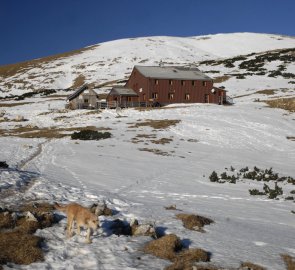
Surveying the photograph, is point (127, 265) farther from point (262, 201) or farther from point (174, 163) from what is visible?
point (174, 163)

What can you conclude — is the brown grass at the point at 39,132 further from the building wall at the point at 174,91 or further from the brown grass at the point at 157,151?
the building wall at the point at 174,91

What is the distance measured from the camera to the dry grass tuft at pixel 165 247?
9.47m

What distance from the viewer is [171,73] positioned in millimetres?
75125

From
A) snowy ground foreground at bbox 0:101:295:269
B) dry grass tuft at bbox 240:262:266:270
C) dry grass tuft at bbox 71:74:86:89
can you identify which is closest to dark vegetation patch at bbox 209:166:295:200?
snowy ground foreground at bbox 0:101:295:269

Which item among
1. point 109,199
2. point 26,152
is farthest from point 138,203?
point 26,152

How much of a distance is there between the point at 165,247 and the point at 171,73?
221 feet

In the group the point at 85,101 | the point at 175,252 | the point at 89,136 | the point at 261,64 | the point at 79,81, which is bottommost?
the point at 175,252

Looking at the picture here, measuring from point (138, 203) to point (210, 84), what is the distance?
62.9 meters

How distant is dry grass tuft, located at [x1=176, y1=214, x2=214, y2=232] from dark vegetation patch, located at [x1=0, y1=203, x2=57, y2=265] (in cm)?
431

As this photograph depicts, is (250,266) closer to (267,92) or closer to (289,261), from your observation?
(289,261)

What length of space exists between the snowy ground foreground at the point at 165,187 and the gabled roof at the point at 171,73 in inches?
1115

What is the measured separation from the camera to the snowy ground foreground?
9820 millimetres

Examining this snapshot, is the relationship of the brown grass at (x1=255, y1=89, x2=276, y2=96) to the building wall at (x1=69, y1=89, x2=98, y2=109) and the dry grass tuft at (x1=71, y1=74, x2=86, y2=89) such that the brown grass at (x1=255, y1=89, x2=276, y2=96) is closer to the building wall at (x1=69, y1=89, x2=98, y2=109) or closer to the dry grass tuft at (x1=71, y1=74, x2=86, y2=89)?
the building wall at (x1=69, y1=89, x2=98, y2=109)

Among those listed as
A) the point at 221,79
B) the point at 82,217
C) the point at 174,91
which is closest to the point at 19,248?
the point at 82,217
